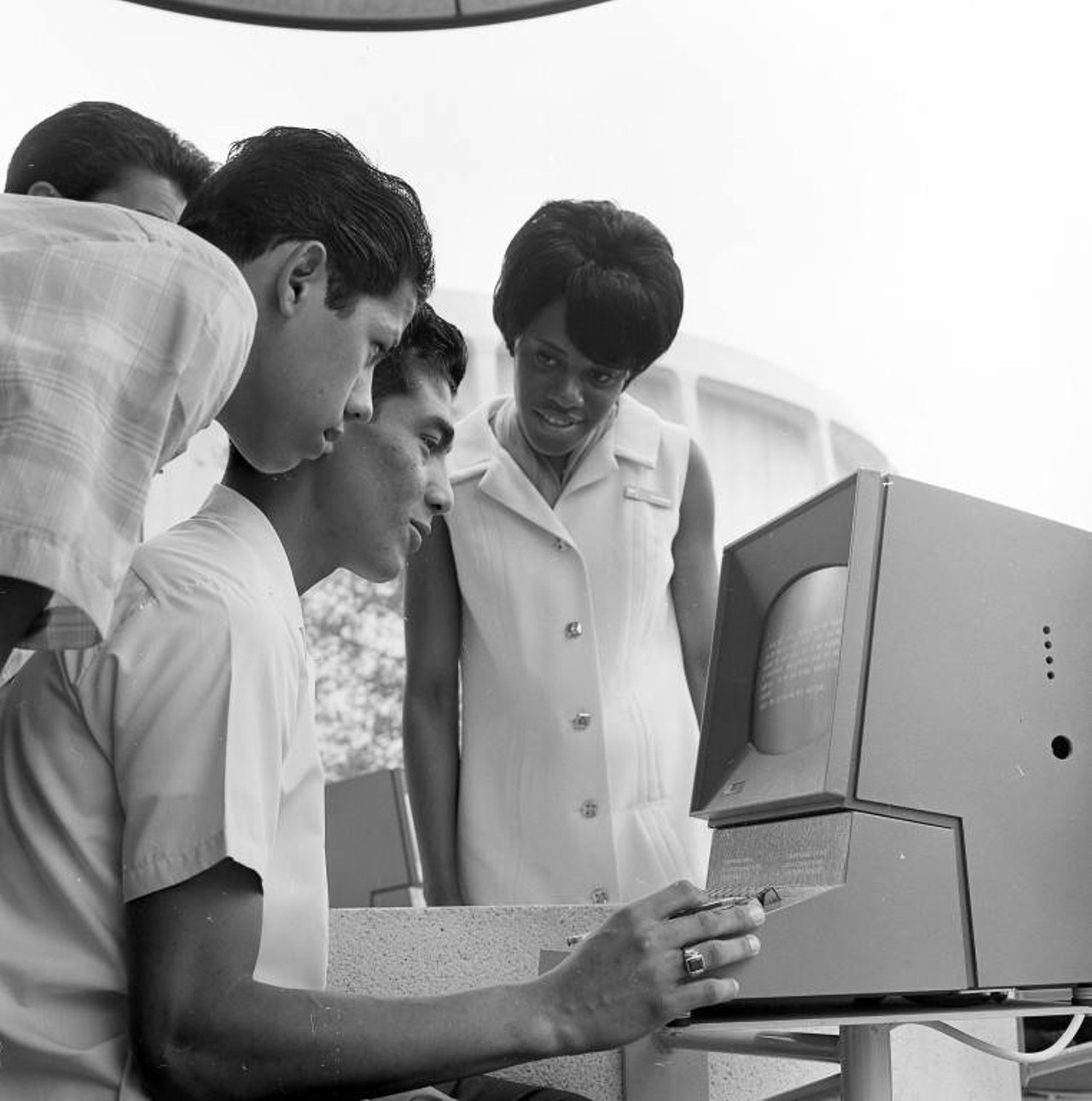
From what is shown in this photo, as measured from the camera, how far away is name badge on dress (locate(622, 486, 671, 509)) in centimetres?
178

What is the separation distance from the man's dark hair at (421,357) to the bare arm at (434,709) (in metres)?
0.43

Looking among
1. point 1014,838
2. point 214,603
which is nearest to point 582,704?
point 1014,838

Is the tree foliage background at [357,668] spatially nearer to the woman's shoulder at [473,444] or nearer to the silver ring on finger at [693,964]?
the woman's shoulder at [473,444]

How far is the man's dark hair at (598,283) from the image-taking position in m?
1.78

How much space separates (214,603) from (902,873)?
44cm

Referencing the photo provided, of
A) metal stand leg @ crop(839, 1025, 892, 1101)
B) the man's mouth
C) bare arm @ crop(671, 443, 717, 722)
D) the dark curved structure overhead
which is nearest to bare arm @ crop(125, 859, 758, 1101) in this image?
metal stand leg @ crop(839, 1025, 892, 1101)

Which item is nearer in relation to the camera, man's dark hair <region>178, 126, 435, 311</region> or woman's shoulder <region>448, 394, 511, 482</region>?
man's dark hair <region>178, 126, 435, 311</region>

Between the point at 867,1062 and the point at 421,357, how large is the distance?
0.64m

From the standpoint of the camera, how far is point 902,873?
0.93m

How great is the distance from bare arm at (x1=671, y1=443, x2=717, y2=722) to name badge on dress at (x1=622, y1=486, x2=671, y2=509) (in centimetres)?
2

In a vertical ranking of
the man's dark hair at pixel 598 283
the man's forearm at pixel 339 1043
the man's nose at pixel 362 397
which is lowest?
the man's forearm at pixel 339 1043

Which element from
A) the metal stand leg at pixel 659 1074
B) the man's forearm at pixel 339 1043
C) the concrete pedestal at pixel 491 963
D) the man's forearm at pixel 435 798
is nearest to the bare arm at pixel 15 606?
the man's forearm at pixel 339 1043

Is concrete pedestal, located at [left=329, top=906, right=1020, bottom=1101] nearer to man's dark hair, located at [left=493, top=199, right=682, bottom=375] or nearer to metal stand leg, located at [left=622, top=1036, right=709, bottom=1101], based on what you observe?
metal stand leg, located at [left=622, top=1036, right=709, bottom=1101]

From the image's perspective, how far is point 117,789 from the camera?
0.83 m
